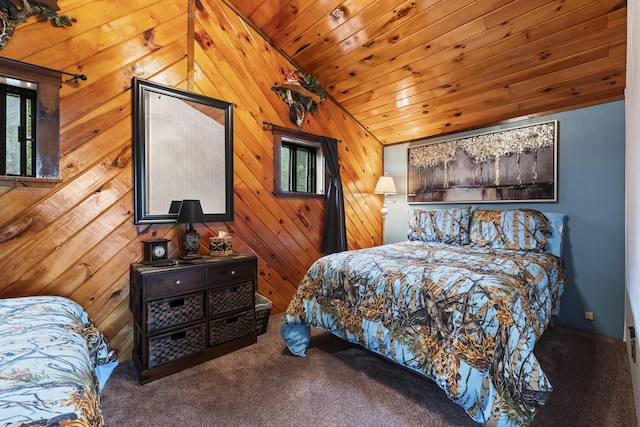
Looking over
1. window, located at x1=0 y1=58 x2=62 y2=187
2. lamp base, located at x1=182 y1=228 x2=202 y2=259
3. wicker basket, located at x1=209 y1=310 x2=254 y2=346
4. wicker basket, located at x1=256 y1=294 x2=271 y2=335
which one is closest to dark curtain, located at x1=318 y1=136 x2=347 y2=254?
wicker basket, located at x1=256 y1=294 x2=271 y2=335

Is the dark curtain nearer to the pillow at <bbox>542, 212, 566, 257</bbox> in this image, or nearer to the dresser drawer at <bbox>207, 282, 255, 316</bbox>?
the dresser drawer at <bbox>207, 282, 255, 316</bbox>

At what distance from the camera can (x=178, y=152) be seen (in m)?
2.43

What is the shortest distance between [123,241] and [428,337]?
7.33 ft

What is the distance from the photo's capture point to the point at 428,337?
63.6 inches

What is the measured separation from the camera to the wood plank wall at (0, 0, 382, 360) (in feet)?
6.14

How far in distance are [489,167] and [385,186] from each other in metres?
1.25

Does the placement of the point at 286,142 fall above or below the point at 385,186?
above

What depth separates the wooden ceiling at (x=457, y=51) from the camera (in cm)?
208

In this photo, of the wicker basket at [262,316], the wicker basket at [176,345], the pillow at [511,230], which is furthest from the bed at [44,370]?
the pillow at [511,230]

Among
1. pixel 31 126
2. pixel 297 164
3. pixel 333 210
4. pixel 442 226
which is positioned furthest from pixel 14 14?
pixel 442 226

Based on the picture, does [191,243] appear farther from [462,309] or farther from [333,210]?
[462,309]

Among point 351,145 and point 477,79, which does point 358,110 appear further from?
point 477,79

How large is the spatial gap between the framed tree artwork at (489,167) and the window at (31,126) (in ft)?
12.1

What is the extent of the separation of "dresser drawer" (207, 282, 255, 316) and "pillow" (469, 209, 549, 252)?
2266 millimetres
